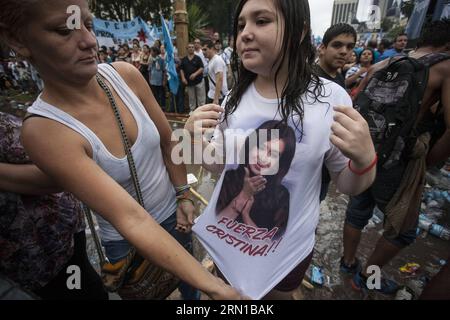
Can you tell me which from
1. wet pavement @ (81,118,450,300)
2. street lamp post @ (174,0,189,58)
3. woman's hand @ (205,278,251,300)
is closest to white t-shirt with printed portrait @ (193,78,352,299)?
woman's hand @ (205,278,251,300)

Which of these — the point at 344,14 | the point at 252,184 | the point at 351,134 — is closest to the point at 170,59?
the point at 252,184

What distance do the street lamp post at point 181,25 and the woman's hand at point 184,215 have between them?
6.82 metres

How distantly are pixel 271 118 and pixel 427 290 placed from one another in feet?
3.62

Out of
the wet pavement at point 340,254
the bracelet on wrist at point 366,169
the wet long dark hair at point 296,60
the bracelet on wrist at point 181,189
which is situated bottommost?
the wet pavement at point 340,254

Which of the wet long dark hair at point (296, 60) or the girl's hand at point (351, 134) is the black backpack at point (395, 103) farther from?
the girl's hand at point (351, 134)

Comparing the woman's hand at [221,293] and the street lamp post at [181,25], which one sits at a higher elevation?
the street lamp post at [181,25]

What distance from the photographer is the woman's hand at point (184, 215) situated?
1475 millimetres

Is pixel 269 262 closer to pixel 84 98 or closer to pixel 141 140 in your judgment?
pixel 141 140

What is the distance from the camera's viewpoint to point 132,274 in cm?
114

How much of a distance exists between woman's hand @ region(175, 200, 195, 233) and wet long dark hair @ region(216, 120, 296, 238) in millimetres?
402

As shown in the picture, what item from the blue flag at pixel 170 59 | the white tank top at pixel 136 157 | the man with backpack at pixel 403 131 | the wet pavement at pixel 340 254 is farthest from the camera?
the blue flag at pixel 170 59

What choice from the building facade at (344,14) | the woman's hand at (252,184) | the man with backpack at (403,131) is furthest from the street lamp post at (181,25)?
the woman's hand at (252,184)

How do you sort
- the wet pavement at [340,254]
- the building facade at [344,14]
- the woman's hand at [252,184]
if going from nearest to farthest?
the woman's hand at [252,184]
the wet pavement at [340,254]
the building facade at [344,14]

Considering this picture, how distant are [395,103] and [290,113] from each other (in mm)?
1050
